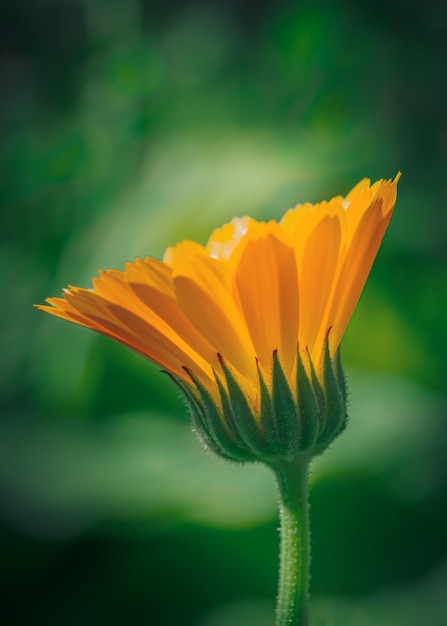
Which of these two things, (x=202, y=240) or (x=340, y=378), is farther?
(x=202, y=240)

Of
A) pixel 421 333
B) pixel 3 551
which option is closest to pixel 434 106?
pixel 421 333

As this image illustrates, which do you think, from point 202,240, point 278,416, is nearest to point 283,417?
point 278,416

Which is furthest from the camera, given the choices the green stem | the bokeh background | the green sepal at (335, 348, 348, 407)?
the bokeh background

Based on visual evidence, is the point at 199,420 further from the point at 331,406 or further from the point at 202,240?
the point at 202,240

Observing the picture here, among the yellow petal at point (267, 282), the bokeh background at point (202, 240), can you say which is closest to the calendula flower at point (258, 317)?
the yellow petal at point (267, 282)

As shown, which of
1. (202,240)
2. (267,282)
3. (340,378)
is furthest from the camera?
(202,240)

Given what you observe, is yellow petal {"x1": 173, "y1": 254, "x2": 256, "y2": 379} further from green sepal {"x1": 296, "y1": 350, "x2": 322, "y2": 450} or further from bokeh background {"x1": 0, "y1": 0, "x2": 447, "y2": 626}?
bokeh background {"x1": 0, "y1": 0, "x2": 447, "y2": 626}

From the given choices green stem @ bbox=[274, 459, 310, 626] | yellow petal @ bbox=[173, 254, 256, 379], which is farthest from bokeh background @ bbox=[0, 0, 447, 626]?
yellow petal @ bbox=[173, 254, 256, 379]
